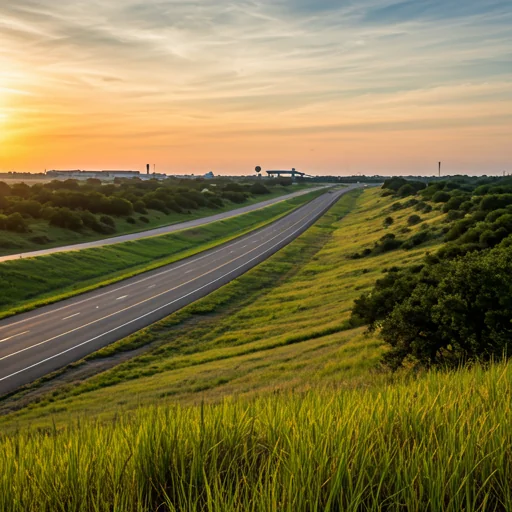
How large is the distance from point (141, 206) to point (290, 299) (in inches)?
2693

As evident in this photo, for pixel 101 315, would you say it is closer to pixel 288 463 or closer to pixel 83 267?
pixel 83 267

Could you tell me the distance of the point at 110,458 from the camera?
5852mm

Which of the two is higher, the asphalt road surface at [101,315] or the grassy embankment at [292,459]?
the grassy embankment at [292,459]

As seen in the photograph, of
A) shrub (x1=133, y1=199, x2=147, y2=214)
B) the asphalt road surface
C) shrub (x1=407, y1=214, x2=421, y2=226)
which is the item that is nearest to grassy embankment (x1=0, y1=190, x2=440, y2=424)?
the asphalt road surface

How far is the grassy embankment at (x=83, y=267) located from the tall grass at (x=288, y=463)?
37648 mm

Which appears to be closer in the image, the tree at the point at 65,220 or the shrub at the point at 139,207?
the tree at the point at 65,220

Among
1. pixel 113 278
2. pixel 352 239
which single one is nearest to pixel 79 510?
pixel 113 278

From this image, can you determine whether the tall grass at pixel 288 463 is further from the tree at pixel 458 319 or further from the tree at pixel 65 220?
the tree at pixel 65 220

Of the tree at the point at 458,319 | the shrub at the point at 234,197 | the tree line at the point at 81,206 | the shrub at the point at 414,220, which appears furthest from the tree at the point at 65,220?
the shrub at the point at 234,197

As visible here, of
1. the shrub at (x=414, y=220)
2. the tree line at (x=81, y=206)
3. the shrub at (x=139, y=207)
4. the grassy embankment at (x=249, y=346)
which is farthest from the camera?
the shrub at (x=139, y=207)

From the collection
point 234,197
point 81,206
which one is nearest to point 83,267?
point 81,206

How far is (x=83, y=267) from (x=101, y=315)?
19.4 meters

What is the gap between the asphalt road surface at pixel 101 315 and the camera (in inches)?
1201

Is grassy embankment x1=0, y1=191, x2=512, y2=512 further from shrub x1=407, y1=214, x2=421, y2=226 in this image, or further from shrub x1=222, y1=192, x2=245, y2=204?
shrub x1=222, y1=192, x2=245, y2=204
